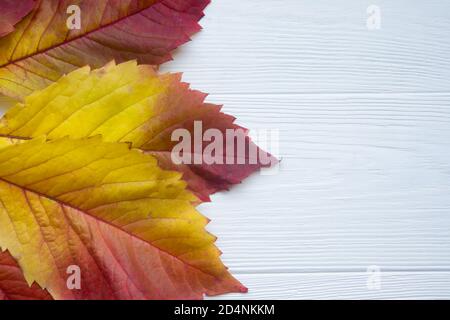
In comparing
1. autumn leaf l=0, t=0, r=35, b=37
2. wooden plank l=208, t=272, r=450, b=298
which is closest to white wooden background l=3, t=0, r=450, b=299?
wooden plank l=208, t=272, r=450, b=298

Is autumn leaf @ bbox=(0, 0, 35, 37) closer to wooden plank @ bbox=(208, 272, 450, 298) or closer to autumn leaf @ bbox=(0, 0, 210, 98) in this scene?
autumn leaf @ bbox=(0, 0, 210, 98)

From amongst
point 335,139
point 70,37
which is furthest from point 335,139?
point 70,37

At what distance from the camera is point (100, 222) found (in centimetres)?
39

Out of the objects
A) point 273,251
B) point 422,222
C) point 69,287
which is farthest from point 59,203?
Result: point 422,222

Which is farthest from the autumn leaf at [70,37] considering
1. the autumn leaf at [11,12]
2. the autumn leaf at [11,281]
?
the autumn leaf at [11,281]

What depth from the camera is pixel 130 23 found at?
1.37ft

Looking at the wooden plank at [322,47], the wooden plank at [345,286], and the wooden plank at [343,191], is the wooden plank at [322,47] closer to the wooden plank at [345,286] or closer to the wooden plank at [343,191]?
the wooden plank at [343,191]

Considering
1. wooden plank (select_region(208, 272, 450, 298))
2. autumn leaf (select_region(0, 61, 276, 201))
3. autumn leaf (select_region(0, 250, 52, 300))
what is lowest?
wooden plank (select_region(208, 272, 450, 298))

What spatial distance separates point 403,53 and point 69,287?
1.18 ft

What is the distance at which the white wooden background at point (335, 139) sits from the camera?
0.44 metres

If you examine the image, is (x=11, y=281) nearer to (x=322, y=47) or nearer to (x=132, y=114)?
(x=132, y=114)

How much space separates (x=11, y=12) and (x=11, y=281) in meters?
0.22

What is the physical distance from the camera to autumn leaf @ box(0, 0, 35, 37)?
40 cm

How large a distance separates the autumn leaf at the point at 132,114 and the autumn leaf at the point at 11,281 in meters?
0.10
